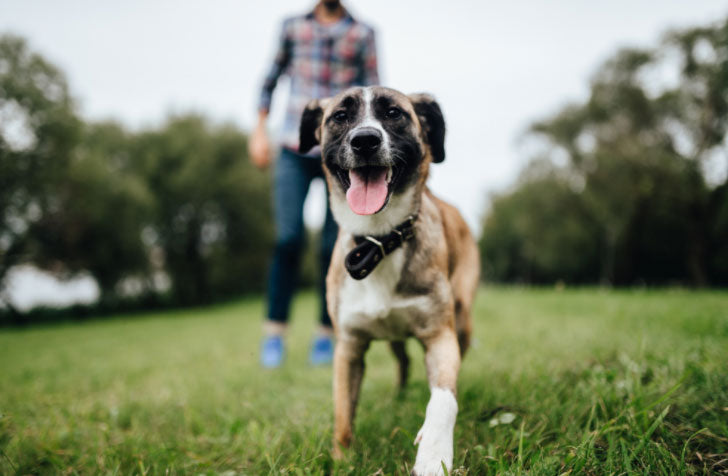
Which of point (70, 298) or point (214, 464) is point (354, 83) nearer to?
point (214, 464)

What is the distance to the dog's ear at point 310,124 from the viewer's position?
2369 millimetres

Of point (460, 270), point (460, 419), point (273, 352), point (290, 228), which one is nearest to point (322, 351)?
point (273, 352)

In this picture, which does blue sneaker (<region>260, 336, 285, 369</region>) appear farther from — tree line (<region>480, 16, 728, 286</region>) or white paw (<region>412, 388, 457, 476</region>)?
tree line (<region>480, 16, 728, 286</region>)

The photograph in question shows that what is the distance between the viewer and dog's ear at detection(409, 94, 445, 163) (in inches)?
87.0

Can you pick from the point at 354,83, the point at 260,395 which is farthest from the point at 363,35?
the point at 260,395

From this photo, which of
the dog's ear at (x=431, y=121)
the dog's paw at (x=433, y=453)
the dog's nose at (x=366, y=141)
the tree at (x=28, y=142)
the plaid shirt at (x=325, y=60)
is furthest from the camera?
the tree at (x=28, y=142)

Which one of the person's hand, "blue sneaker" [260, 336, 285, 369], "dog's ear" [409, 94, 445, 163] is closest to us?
"dog's ear" [409, 94, 445, 163]

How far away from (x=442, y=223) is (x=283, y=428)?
139 centimetres

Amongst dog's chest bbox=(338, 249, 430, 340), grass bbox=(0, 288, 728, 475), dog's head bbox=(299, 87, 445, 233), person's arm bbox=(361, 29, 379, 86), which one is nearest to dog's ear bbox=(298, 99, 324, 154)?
dog's head bbox=(299, 87, 445, 233)

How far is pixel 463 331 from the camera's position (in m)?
2.49

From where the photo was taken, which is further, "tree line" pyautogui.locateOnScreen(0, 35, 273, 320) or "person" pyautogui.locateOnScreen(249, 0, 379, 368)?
"tree line" pyautogui.locateOnScreen(0, 35, 273, 320)

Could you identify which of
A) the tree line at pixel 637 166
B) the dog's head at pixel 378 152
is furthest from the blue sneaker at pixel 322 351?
the tree line at pixel 637 166

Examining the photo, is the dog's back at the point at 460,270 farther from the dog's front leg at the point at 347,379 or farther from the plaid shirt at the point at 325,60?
the plaid shirt at the point at 325,60

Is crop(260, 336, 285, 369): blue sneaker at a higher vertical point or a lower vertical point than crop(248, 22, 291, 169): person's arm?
lower
